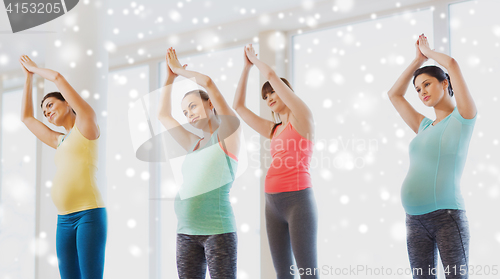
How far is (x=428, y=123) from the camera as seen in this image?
1.97 m

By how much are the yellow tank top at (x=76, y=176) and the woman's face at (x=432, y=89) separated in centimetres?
150

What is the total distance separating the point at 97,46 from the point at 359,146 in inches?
70.8

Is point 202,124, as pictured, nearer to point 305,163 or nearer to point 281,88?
point 281,88

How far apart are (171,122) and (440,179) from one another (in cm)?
123

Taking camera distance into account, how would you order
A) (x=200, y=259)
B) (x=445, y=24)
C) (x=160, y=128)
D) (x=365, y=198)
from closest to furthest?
(x=200, y=259) → (x=445, y=24) → (x=365, y=198) → (x=160, y=128)

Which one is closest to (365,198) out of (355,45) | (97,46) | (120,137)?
Result: (355,45)

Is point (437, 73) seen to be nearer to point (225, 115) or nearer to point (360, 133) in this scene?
point (225, 115)

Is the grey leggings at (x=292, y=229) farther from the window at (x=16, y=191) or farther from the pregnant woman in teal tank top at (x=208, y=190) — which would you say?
the window at (x=16, y=191)

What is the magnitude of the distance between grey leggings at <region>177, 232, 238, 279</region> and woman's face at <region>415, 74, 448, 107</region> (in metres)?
1.00

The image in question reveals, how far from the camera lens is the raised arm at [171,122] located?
2.11 metres

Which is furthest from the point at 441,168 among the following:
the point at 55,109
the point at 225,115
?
the point at 55,109

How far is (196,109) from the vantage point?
2.01 metres

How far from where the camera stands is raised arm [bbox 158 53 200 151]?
83.2 inches

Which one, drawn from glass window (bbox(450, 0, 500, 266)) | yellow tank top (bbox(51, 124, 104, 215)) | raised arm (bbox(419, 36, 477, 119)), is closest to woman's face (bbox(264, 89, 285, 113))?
raised arm (bbox(419, 36, 477, 119))
